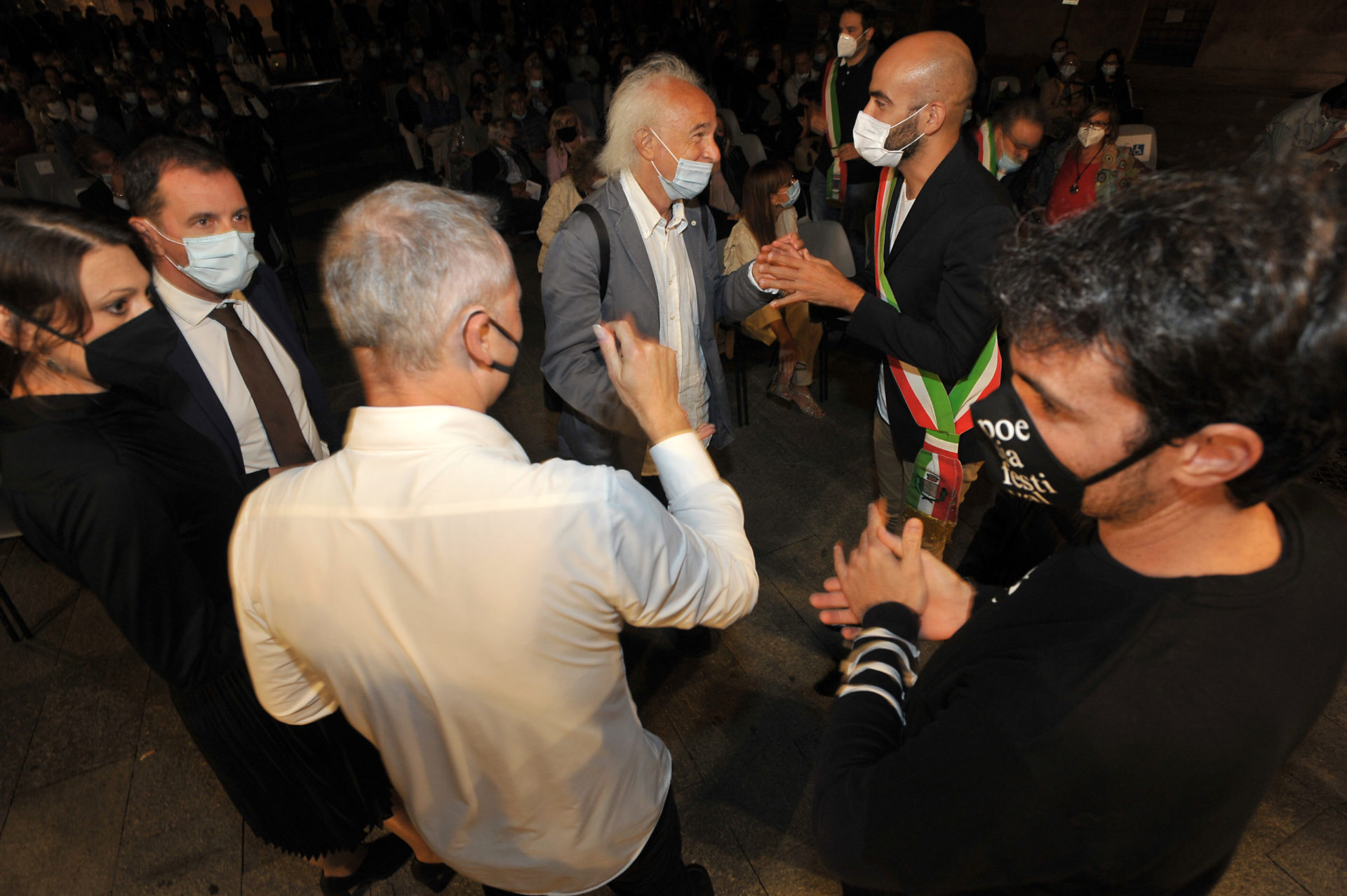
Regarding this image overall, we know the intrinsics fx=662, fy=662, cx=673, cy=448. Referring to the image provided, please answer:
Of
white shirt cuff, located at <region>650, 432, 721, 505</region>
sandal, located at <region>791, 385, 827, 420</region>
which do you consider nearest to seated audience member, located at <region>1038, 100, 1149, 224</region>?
sandal, located at <region>791, 385, 827, 420</region>

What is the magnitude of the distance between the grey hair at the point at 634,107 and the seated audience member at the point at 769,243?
1646 millimetres

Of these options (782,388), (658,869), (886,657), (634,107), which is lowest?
(782,388)

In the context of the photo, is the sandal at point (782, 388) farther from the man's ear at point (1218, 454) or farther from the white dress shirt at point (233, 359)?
the man's ear at point (1218, 454)

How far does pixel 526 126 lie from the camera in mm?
7379

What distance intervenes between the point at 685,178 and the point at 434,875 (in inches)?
90.0

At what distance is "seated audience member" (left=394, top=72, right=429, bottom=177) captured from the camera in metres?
8.59

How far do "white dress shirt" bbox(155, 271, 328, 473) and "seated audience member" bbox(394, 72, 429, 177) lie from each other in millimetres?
7559

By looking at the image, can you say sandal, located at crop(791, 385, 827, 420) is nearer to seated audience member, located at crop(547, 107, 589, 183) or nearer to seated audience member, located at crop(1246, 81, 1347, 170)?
seated audience member, located at crop(547, 107, 589, 183)

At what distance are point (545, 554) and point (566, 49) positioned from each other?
13.6 meters

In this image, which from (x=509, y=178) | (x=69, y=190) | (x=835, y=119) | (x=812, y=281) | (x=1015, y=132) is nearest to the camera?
(x=812, y=281)

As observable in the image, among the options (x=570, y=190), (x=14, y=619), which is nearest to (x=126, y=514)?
(x=14, y=619)

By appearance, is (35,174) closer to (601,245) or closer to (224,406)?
(224,406)

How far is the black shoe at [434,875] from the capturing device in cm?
199

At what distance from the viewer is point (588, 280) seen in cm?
207
